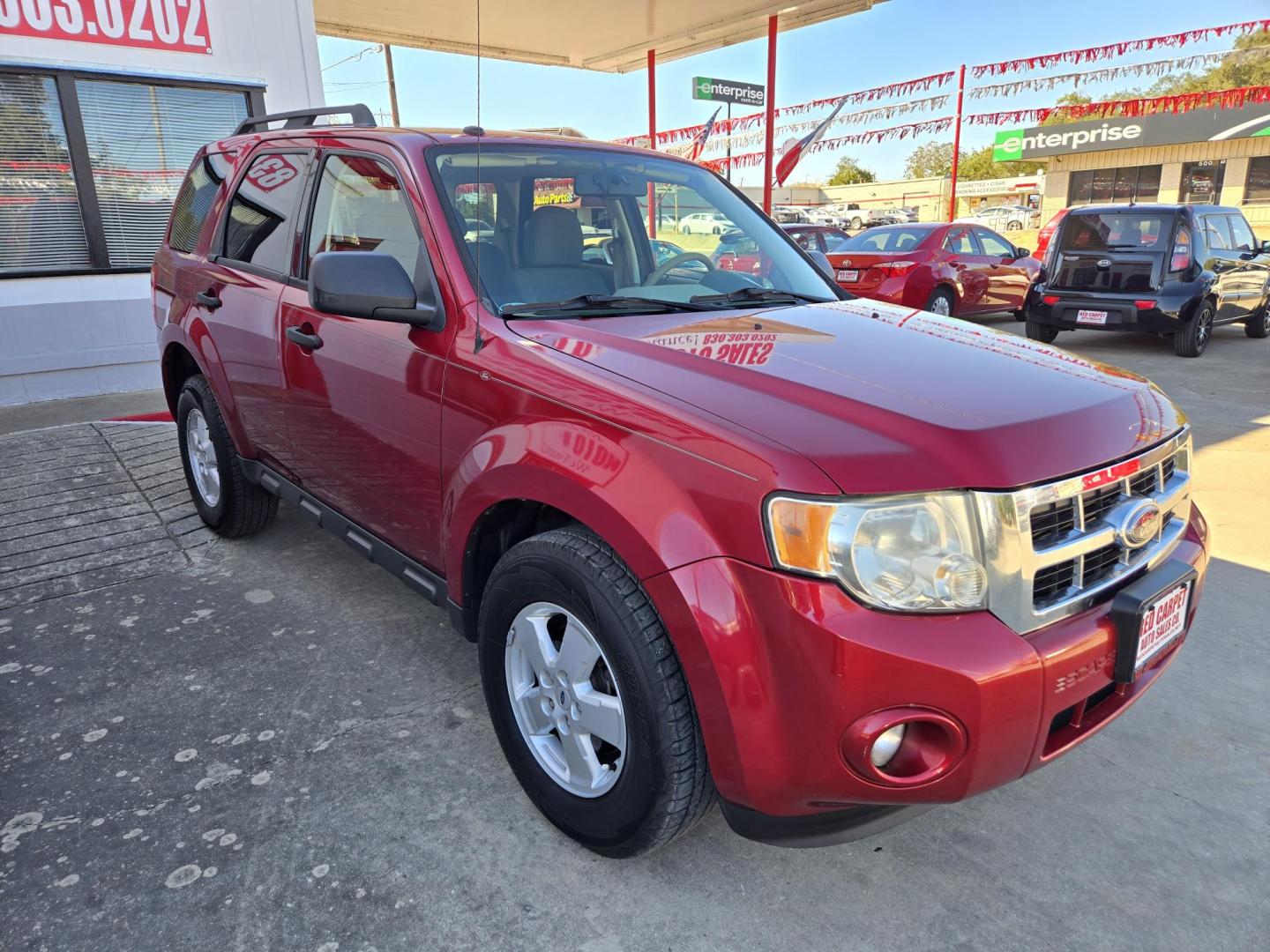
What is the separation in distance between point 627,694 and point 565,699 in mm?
316

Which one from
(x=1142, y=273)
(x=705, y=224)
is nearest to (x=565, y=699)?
(x=705, y=224)

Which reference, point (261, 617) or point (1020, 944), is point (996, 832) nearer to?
point (1020, 944)

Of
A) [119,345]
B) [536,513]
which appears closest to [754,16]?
[119,345]

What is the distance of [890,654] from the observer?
159cm

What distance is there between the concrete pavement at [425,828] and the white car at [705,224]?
185 cm

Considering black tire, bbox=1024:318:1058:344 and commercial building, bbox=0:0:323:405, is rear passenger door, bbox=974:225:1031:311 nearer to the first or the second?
black tire, bbox=1024:318:1058:344

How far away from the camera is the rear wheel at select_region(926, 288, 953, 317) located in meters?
11.0

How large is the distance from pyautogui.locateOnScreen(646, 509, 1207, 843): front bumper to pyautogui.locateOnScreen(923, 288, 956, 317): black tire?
9.96 metres

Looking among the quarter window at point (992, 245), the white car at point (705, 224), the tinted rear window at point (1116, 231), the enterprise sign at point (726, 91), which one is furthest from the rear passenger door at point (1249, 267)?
the white car at point (705, 224)

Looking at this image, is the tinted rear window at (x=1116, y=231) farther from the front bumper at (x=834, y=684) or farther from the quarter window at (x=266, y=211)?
the front bumper at (x=834, y=684)

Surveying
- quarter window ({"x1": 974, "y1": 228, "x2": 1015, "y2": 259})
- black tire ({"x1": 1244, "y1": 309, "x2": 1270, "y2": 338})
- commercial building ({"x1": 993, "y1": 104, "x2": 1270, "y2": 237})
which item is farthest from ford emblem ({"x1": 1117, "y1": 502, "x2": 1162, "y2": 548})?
commercial building ({"x1": 993, "y1": 104, "x2": 1270, "y2": 237})

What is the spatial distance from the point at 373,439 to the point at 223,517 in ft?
5.95

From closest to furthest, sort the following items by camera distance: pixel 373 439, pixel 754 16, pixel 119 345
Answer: pixel 373 439 → pixel 119 345 → pixel 754 16

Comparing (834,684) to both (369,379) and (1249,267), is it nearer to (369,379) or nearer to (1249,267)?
(369,379)
